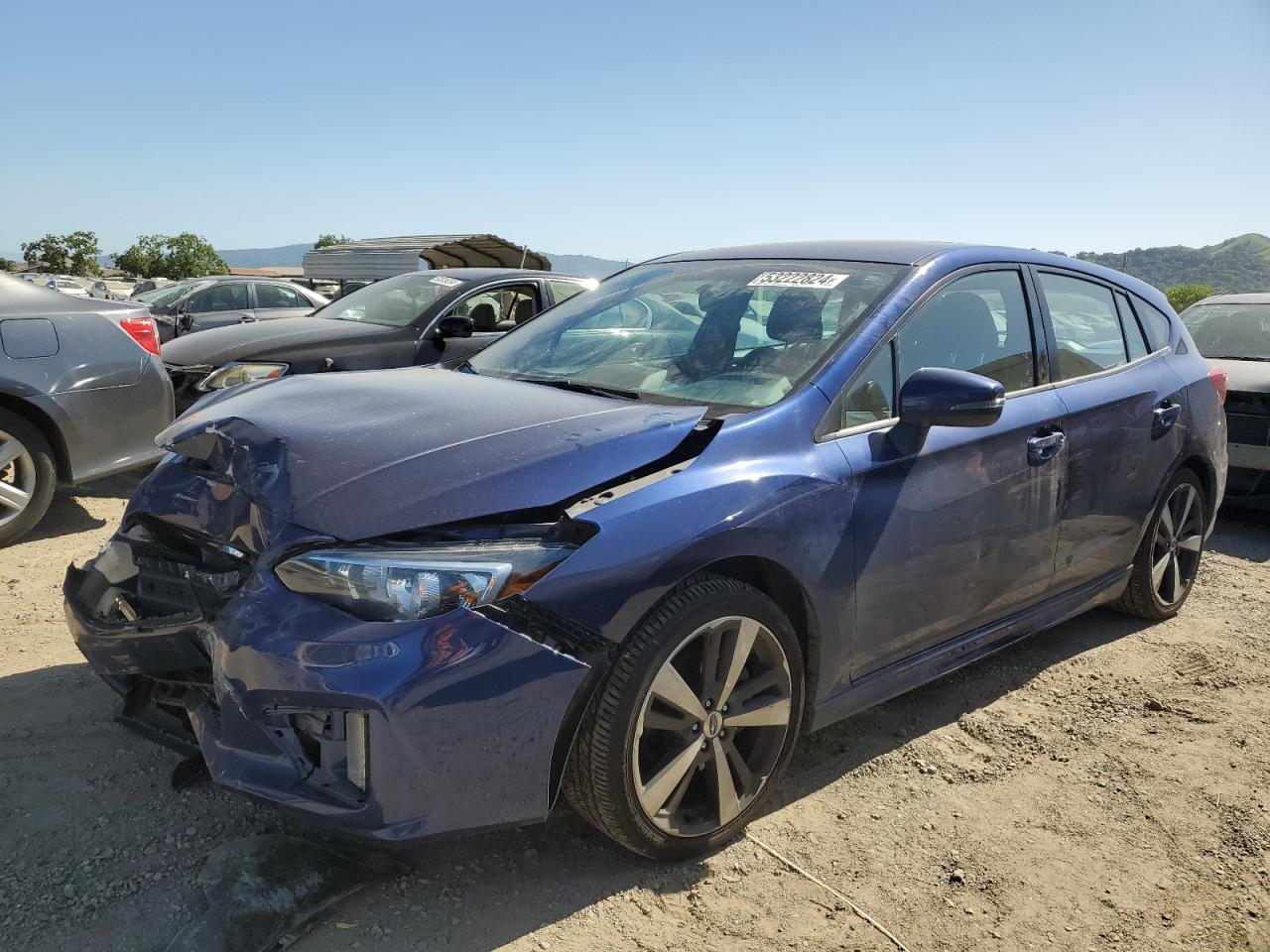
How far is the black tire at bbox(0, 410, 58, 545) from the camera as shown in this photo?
516cm

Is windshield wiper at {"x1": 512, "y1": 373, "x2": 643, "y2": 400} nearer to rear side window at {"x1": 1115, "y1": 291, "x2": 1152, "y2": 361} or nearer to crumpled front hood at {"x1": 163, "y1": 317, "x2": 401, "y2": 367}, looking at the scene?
rear side window at {"x1": 1115, "y1": 291, "x2": 1152, "y2": 361}

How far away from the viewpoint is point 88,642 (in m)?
2.76

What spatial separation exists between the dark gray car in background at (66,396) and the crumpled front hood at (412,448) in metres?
2.77

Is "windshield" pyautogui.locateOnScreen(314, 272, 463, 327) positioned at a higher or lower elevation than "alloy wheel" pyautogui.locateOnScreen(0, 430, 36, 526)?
higher

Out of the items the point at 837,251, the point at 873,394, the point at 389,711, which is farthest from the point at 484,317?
the point at 389,711

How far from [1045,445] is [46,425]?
4.96 m

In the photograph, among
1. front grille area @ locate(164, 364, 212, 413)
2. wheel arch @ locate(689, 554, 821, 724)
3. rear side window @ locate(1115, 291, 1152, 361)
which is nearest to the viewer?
wheel arch @ locate(689, 554, 821, 724)

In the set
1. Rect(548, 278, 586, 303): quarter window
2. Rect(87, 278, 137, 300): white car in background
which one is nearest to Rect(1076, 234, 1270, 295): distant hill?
Rect(87, 278, 137, 300): white car in background

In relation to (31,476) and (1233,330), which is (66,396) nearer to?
(31,476)

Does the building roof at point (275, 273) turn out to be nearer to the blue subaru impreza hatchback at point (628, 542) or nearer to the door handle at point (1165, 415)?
the blue subaru impreza hatchback at point (628, 542)

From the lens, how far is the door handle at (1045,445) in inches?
133

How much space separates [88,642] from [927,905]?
7.83 feet

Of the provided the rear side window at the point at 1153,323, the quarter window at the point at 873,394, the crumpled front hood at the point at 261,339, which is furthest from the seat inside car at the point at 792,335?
the crumpled front hood at the point at 261,339

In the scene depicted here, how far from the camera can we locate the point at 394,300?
788 cm
